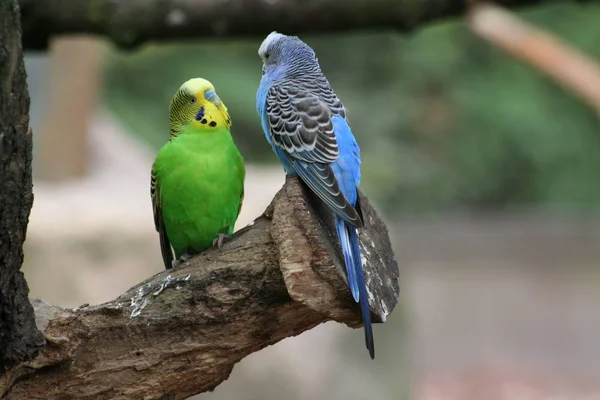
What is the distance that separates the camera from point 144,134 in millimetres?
12305

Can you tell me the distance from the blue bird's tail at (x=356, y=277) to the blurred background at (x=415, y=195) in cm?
209

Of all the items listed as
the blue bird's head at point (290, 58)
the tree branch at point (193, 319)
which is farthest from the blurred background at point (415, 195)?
the tree branch at point (193, 319)

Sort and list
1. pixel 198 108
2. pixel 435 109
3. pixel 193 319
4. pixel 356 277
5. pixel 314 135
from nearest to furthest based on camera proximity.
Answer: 1. pixel 356 277
2. pixel 193 319
3. pixel 314 135
4. pixel 198 108
5. pixel 435 109

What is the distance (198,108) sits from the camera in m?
3.02

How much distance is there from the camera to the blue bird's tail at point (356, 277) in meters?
2.39

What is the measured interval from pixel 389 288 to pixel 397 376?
11.4ft

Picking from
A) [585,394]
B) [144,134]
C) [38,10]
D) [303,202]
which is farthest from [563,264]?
[303,202]

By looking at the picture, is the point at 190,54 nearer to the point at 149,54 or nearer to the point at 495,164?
the point at 149,54

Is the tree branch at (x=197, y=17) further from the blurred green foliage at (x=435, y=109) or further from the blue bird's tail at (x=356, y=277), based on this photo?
the blurred green foliage at (x=435, y=109)

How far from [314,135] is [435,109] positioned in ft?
37.5

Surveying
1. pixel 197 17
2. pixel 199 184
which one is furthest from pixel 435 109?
pixel 199 184

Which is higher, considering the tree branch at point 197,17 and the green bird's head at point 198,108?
the tree branch at point 197,17

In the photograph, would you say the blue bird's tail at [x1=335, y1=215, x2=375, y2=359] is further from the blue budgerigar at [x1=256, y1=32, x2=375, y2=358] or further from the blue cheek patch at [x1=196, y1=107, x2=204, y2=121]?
the blue cheek patch at [x1=196, y1=107, x2=204, y2=121]

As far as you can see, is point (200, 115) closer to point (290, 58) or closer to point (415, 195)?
point (290, 58)
